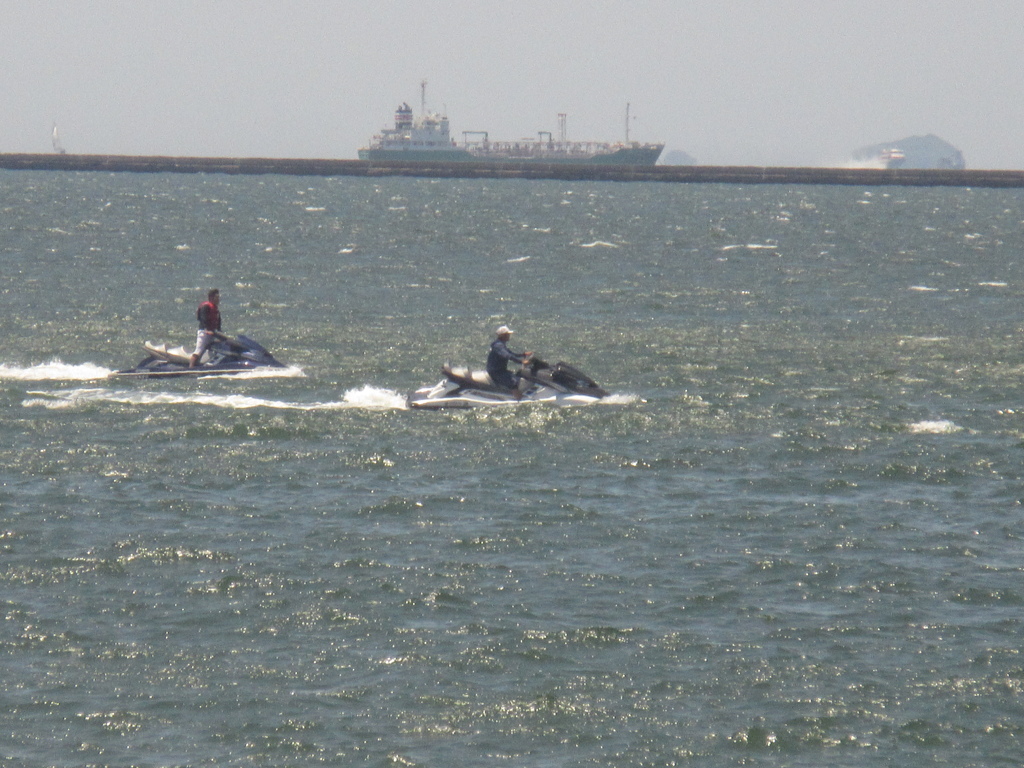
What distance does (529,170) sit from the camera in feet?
477

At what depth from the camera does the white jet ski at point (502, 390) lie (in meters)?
25.7

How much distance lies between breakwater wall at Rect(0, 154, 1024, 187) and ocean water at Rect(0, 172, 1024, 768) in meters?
100

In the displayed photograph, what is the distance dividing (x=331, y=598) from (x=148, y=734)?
3.58 meters

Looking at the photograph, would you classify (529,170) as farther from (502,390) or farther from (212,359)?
(502,390)

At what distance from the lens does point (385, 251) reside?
59938 millimetres

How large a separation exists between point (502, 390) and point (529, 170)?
122 meters

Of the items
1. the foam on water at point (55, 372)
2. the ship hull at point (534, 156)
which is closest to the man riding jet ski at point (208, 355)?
the foam on water at point (55, 372)

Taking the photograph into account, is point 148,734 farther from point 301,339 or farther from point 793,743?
point 301,339

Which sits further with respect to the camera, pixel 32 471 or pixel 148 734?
pixel 32 471

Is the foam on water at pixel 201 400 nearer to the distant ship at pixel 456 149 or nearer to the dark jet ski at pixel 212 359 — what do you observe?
the dark jet ski at pixel 212 359

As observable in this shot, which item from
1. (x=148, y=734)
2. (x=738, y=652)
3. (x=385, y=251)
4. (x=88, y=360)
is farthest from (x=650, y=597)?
(x=385, y=251)

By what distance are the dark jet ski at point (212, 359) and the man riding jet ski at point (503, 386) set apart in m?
4.61

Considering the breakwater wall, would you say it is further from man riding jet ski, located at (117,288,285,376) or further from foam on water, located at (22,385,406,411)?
foam on water, located at (22,385,406,411)

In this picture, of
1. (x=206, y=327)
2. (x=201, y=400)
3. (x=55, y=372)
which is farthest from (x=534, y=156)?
(x=201, y=400)
